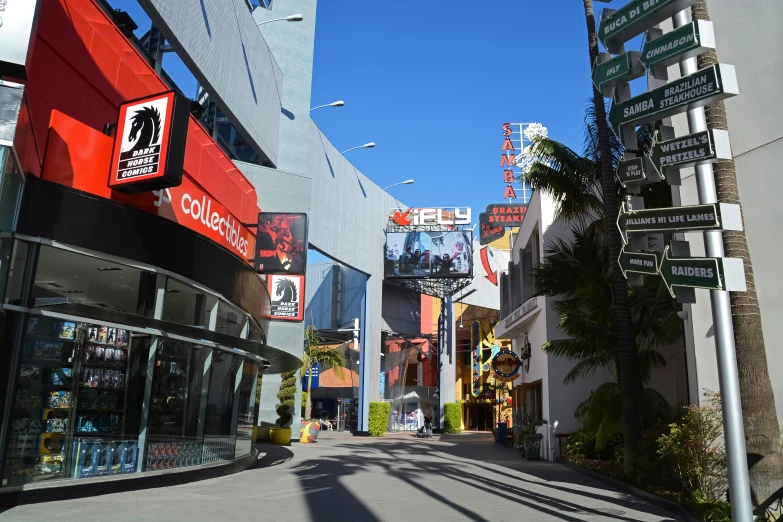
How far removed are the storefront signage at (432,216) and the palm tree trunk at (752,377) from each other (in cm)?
3451

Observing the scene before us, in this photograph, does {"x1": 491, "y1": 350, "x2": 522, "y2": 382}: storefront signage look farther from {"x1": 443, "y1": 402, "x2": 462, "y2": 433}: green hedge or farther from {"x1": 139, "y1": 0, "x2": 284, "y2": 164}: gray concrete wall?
{"x1": 443, "y1": 402, "x2": 462, "y2": 433}: green hedge

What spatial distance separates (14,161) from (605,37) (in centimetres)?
713

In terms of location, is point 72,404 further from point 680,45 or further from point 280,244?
point 680,45

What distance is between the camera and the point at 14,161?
25.2 feet

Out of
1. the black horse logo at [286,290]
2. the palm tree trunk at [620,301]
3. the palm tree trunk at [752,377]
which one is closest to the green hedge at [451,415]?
the black horse logo at [286,290]

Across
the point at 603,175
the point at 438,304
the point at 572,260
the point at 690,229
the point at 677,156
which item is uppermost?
the point at 438,304

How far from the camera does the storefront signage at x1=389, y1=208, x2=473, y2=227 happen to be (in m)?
43.6

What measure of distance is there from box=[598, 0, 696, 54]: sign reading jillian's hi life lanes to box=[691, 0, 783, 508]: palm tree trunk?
1483 millimetres

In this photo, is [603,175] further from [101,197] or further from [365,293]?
[365,293]

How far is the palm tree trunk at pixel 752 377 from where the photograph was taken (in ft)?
27.6

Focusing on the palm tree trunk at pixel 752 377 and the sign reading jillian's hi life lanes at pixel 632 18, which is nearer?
the sign reading jillian's hi life lanes at pixel 632 18

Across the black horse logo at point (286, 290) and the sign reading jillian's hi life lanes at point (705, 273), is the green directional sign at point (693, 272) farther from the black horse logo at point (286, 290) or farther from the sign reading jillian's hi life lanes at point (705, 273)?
the black horse logo at point (286, 290)

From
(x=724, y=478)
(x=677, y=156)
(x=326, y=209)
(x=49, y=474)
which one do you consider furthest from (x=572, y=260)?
(x=326, y=209)

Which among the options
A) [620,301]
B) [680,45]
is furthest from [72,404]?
[620,301]
